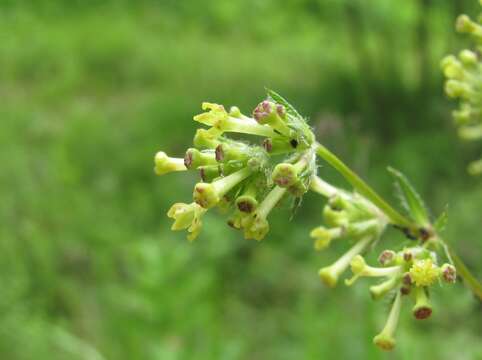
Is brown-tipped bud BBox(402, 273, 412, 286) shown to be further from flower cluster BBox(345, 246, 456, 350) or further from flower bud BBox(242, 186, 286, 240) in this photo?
flower bud BBox(242, 186, 286, 240)

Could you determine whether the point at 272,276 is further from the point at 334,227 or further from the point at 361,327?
the point at 334,227

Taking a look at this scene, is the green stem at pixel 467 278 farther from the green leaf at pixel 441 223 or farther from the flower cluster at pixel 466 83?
the flower cluster at pixel 466 83

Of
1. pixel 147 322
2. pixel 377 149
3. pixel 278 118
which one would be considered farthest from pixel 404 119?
pixel 278 118

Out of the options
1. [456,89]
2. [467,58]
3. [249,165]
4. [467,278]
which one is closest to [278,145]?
[249,165]

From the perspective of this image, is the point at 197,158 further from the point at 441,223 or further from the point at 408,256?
the point at 441,223

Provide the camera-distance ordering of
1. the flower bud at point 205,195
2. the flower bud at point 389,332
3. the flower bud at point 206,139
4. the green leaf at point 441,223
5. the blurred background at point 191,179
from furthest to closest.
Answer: the blurred background at point 191,179 → the green leaf at point 441,223 → the flower bud at point 389,332 → the flower bud at point 206,139 → the flower bud at point 205,195

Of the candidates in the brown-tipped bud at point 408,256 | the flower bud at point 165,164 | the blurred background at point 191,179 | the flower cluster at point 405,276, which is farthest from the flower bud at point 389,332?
the blurred background at point 191,179
